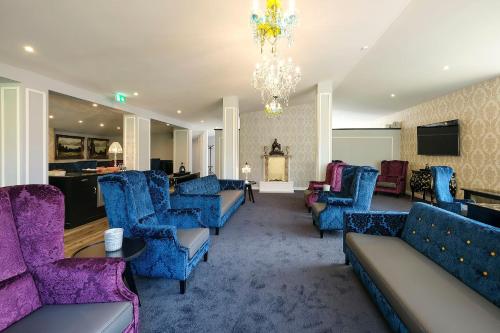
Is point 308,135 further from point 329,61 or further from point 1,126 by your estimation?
point 1,126

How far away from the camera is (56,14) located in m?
2.64

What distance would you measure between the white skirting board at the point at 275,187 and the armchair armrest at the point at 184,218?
5.77 m

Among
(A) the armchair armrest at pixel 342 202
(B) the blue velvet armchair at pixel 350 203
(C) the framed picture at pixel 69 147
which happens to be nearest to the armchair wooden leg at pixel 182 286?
(B) the blue velvet armchair at pixel 350 203

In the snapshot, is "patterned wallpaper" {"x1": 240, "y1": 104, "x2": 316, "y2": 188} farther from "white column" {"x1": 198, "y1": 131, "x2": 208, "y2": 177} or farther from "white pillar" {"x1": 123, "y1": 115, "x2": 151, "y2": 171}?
"white column" {"x1": 198, "y1": 131, "x2": 208, "y2": 177}

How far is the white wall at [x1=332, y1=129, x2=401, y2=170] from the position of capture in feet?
28.6

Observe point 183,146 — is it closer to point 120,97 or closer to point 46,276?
point 120,97

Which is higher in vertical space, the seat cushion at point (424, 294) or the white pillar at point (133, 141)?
the white pillar at point (133, 141)

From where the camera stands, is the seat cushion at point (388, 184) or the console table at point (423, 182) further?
the seat cushion at point (388, 184)

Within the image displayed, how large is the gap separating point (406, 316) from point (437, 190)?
335cm

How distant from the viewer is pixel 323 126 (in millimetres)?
6434

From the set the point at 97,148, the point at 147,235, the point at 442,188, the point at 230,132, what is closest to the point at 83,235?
the point at 147,235

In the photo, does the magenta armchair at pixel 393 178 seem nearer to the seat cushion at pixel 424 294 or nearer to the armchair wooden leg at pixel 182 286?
the seat cushion at pixel 424 294

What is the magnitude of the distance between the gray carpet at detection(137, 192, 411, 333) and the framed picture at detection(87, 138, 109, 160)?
30.4 feet

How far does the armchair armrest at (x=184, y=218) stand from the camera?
2893mm
